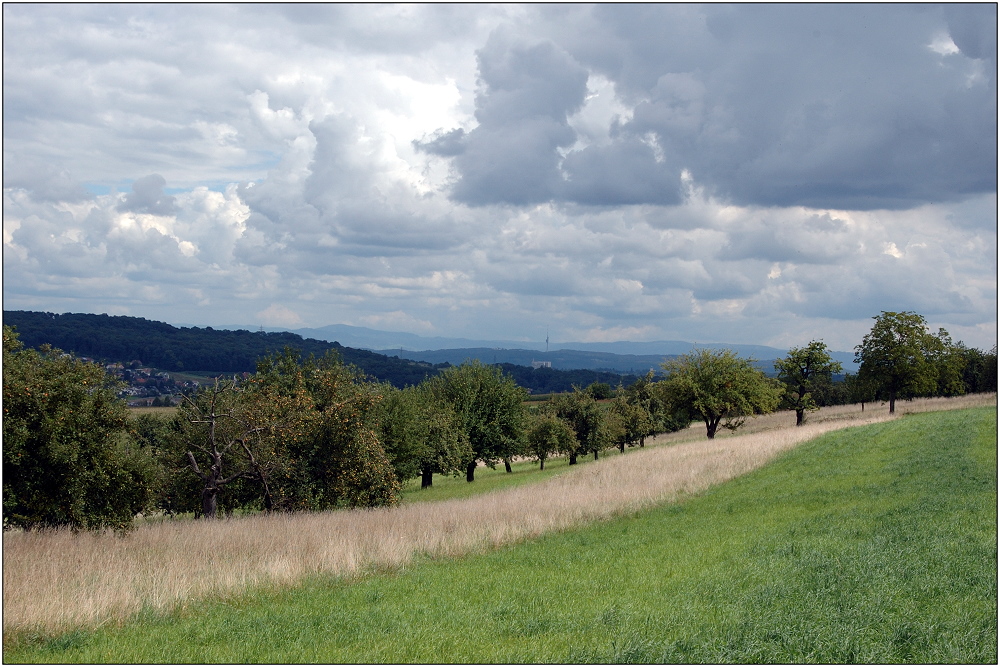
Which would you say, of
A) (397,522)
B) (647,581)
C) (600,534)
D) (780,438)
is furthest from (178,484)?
(780,438)

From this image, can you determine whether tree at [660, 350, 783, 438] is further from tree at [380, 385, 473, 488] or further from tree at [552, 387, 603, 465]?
tree at [380, 385, 473, 488]

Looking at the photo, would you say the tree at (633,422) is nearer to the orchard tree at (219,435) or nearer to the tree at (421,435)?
the tree at (421,435)

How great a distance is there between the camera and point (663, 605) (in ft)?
33.8

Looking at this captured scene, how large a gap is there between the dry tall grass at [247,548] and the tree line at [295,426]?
1562mm

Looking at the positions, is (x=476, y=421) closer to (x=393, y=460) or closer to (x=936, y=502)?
(x=393, y=460)

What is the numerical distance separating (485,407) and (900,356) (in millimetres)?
32638

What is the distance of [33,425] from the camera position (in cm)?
1513

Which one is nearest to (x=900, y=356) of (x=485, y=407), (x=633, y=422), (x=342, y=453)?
(x=633, y=422)

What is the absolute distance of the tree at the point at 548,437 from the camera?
54.4 m

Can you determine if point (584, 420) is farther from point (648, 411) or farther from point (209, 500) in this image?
point (209, 500)

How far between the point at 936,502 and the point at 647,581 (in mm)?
9050

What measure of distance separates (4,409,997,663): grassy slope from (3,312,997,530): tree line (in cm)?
721

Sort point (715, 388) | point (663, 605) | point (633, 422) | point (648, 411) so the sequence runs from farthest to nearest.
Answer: point (648, 411) → point (633, 422) → point (715, 388) → point (663, 605)

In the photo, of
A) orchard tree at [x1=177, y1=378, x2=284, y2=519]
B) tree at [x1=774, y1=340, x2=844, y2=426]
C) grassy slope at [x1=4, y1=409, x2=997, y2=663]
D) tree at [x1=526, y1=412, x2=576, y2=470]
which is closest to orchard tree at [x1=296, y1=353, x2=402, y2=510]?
orchard tree at [x1=177, y1=378, x2=284, y2=519]
